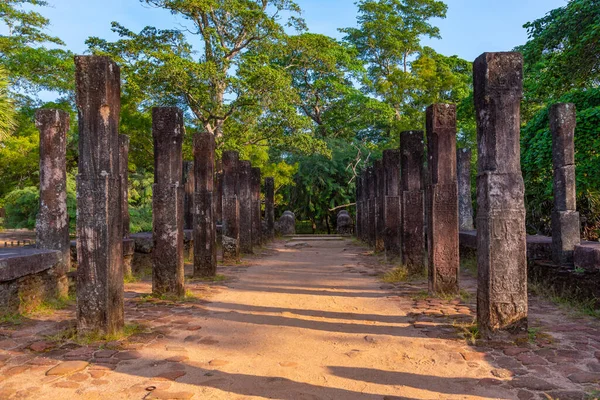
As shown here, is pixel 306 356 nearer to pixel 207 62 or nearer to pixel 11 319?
pixel 11 319

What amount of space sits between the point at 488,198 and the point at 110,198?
444 cm

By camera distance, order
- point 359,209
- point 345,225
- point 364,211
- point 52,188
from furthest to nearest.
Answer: point 345,225, point 359,209, point 364,211, point 52,188

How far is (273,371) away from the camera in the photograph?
15.1ft

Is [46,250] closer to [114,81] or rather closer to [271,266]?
[114,81]

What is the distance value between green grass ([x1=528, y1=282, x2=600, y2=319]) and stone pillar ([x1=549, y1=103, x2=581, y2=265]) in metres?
0.57

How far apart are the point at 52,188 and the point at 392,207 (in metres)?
8.94

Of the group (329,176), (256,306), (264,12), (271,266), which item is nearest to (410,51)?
(329,176)

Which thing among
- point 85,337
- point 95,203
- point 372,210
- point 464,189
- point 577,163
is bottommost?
point 85,337

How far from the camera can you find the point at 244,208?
1641 cm

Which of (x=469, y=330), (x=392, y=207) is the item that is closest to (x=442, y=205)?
(x=469, y=330)

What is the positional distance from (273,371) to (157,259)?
4.41 meters

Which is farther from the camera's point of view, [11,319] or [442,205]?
[442,205]

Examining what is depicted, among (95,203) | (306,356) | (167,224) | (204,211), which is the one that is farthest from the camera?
(204,211)

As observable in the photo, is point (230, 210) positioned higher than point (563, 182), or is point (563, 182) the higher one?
point (563, 182)
